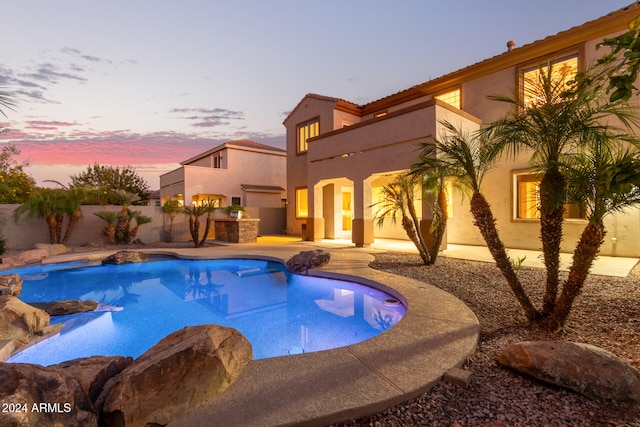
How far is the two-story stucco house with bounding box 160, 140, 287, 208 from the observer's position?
2364cm

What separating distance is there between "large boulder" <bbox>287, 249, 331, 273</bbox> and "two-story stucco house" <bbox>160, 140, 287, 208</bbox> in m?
16.1

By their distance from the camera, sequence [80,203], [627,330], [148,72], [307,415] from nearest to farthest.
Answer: [307,415] < [627,330] < [80,203] < [148,72]

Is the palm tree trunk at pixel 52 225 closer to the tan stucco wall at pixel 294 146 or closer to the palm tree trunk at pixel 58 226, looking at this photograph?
the palm tree trunk at pixel 58 226

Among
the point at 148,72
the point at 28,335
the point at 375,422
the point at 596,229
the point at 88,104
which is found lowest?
the point at 28,335

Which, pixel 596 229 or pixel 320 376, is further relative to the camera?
pixel 596 229

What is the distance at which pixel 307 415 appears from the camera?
252 cm

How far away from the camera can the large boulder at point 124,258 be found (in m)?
12.1

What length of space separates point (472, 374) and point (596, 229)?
263 cm

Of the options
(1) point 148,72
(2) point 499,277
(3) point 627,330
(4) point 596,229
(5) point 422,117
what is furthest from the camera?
(1) point 148,72

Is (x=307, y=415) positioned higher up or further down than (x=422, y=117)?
further down

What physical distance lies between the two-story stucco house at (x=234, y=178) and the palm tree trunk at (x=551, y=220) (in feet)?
73.9

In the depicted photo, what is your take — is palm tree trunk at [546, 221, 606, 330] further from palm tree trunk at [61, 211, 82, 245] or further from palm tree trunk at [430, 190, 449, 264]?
palm tree trunk at [61, 211, 82, 245]

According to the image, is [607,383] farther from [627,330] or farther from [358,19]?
[358,19]

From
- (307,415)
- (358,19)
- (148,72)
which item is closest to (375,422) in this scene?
(307,415)
